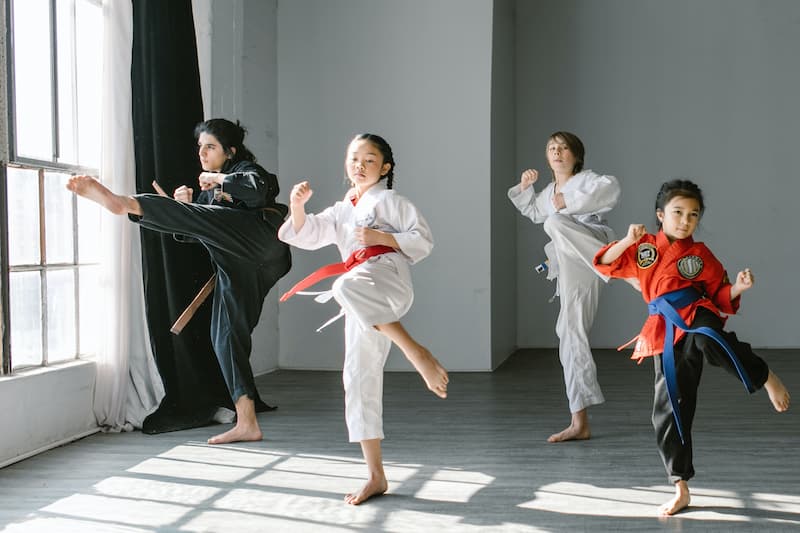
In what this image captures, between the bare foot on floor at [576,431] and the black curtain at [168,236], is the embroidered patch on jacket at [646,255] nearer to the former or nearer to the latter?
the bare foot on floor at [576,431]

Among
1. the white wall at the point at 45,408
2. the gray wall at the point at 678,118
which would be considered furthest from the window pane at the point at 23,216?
the gray wall at the point at 678,118

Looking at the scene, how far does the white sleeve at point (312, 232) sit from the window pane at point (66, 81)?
1509mm

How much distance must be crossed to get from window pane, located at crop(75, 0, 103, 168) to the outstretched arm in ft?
8.17

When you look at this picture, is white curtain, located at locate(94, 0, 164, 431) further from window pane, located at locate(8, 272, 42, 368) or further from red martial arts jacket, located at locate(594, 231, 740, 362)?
red martial arts jacket, located at locate(594, 231, 740, 362)

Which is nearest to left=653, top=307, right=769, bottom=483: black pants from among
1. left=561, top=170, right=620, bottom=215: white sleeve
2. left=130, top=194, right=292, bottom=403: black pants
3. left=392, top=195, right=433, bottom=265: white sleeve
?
left=392, top=195, right=433, bottom=265: white sleeve

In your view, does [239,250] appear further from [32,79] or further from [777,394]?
[777,394]

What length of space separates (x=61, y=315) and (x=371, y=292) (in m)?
1.88

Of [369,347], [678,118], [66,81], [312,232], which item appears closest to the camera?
[369,347]

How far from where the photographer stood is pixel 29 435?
3.46 metres

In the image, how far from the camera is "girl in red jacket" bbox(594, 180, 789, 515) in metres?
2.57

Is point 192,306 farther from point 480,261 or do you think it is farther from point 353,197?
point 480,261

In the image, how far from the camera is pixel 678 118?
713 centimetres

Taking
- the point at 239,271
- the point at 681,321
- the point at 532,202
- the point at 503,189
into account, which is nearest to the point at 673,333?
the point at 681,321

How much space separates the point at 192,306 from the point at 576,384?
1653mm
